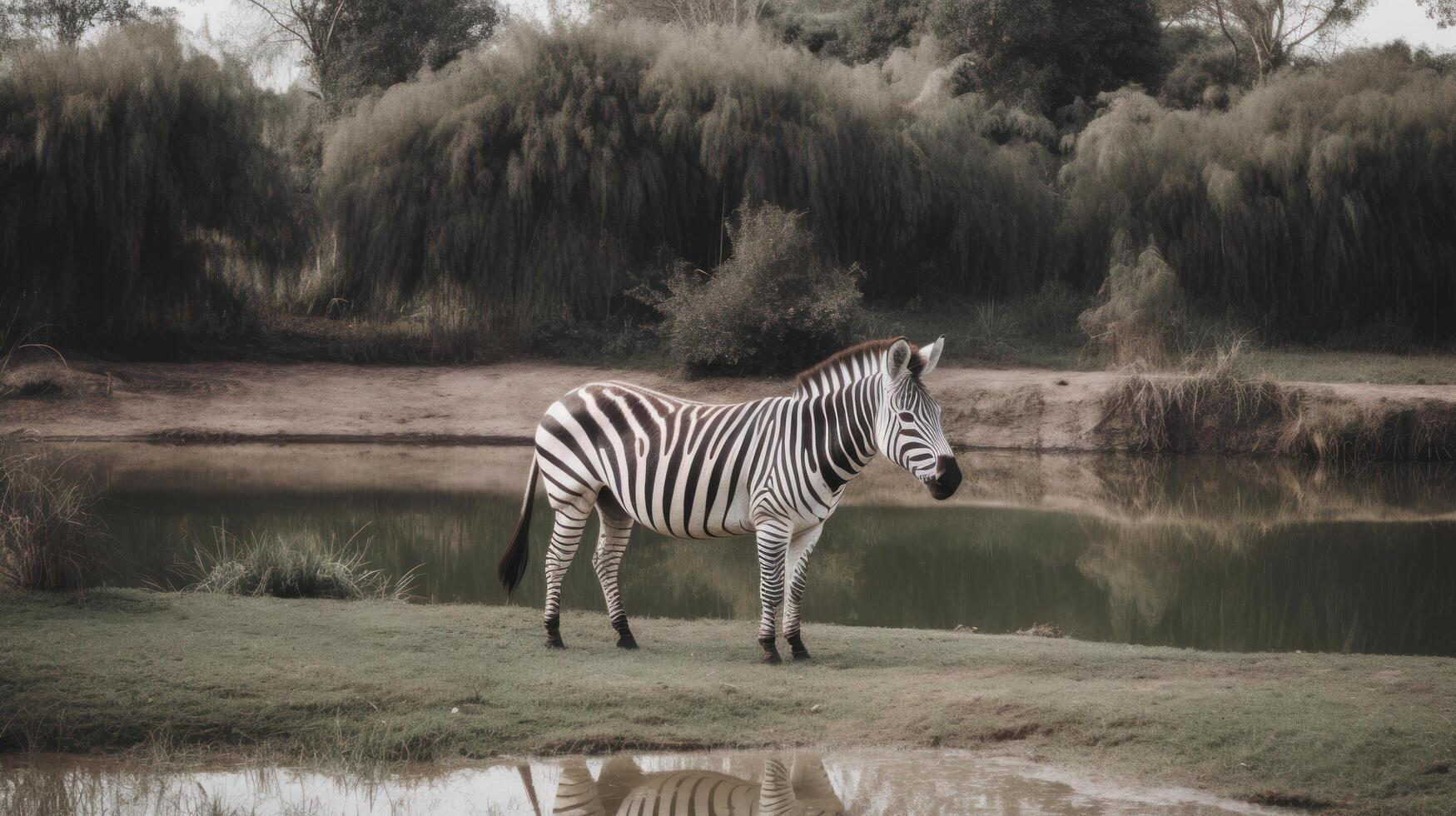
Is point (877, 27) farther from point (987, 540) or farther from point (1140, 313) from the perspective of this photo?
point (987, 540)

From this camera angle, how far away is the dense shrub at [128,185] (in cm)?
1859

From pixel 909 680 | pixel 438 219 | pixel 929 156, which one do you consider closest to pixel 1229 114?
pixel 929 156

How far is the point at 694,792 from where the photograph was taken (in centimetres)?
500

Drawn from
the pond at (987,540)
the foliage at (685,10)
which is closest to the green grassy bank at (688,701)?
the pond at (987,540)

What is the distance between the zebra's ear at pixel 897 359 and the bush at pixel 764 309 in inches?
507

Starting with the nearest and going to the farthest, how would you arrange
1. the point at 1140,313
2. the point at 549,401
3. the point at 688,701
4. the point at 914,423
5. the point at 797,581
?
the point at 688,701, the point at 914,423, the point at 797,581, the point at 549,401, the point at 1140,313

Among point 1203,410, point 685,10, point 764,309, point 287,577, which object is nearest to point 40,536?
point 287,577

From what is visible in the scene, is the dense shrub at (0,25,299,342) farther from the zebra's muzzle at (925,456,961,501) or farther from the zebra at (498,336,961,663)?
the zebra's muzzle at (925,456,961,501)

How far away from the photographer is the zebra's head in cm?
622

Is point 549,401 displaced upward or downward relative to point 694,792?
upward

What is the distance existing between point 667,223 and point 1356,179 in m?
11.8

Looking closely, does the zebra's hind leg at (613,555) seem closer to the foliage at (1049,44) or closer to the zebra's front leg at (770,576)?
the zebra's front leg at (770,576)

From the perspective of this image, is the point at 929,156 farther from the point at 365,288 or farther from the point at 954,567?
the point at 954,567

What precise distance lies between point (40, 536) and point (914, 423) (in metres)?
4.77
